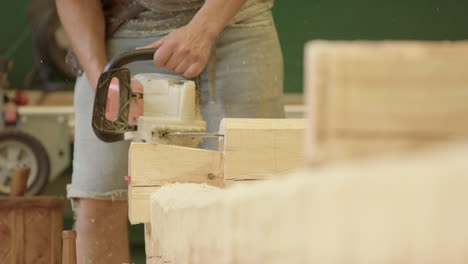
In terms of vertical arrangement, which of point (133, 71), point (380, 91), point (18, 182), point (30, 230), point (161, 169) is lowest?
point (30, 230)

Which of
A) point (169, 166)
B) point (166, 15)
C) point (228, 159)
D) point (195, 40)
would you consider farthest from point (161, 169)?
point (166, 15)

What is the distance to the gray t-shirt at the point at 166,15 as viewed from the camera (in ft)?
7.76

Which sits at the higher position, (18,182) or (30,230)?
(18,182)

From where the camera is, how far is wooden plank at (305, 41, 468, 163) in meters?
0.52

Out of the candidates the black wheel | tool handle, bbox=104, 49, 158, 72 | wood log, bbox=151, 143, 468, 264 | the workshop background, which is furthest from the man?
the workshop background

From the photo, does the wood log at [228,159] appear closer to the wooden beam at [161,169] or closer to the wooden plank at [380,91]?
the wooden beam at [161,169]

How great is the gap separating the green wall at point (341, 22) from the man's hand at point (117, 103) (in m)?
3.15

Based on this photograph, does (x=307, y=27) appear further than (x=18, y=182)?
Yes

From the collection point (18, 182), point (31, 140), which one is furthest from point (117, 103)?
point (31, 140)

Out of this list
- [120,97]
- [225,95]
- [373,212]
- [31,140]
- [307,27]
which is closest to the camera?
[373,212]

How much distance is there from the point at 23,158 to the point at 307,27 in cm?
206

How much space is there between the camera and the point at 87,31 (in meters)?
2.41

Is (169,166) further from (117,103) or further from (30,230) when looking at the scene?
(30,230)

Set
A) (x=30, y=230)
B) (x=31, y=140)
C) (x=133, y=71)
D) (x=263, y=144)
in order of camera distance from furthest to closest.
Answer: (x=31, y=140) → (x=30, y=230) → (x=133, y=71) → (x=263, y=144)
